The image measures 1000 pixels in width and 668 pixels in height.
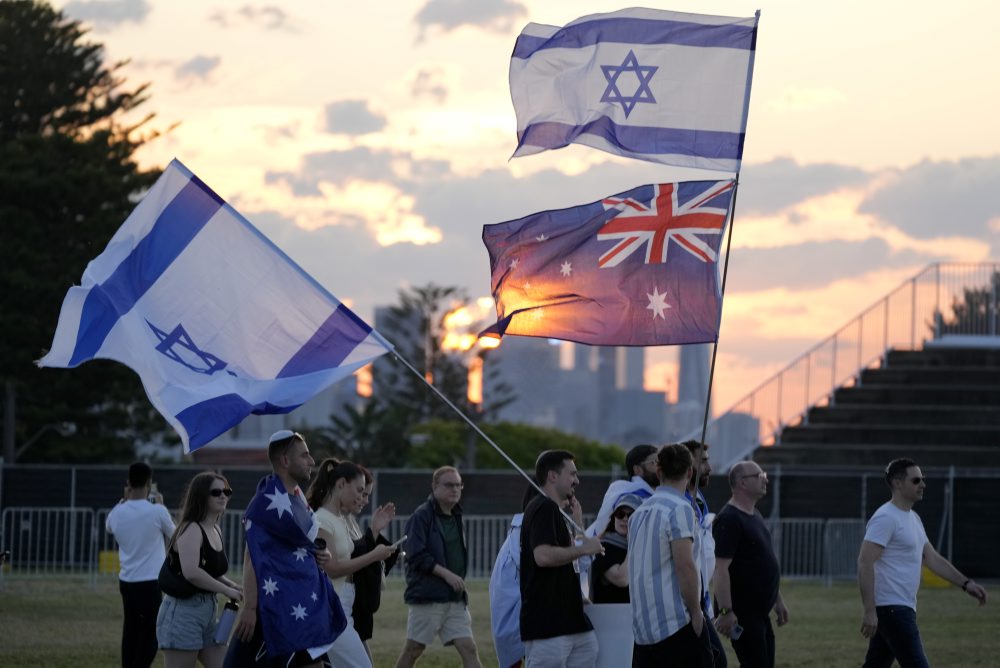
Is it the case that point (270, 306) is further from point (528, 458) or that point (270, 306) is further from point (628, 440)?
point (628, 440)

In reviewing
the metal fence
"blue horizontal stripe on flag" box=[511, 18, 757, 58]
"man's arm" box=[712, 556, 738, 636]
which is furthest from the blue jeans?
the metal fence

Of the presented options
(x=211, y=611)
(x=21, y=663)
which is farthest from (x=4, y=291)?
(x=211, y=611)

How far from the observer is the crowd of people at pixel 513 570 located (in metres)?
8.24

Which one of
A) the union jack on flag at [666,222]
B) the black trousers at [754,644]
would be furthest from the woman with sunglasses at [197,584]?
the black trousers at [754,644]

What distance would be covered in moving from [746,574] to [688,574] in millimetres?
1825

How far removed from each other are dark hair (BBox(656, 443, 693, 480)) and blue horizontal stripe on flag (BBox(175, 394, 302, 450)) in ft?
6.22

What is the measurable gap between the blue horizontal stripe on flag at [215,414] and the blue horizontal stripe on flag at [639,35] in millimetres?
2817

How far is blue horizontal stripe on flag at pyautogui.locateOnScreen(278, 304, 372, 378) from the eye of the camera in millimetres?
9250

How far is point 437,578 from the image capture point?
1153 cm

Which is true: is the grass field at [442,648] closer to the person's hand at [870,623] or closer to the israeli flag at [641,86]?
the person's hand at [870,623]

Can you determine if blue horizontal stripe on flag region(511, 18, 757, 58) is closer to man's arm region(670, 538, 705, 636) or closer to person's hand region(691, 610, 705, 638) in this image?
man's arm region(670, 538, 705, 636)

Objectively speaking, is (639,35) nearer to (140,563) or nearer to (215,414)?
(215,414)

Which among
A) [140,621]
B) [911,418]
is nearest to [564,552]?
[140,621]

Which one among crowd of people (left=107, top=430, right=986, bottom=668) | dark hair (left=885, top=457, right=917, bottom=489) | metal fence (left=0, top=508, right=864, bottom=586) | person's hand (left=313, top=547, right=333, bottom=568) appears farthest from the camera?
metal fence (left=0, top=508, right=864, bottom=586)
